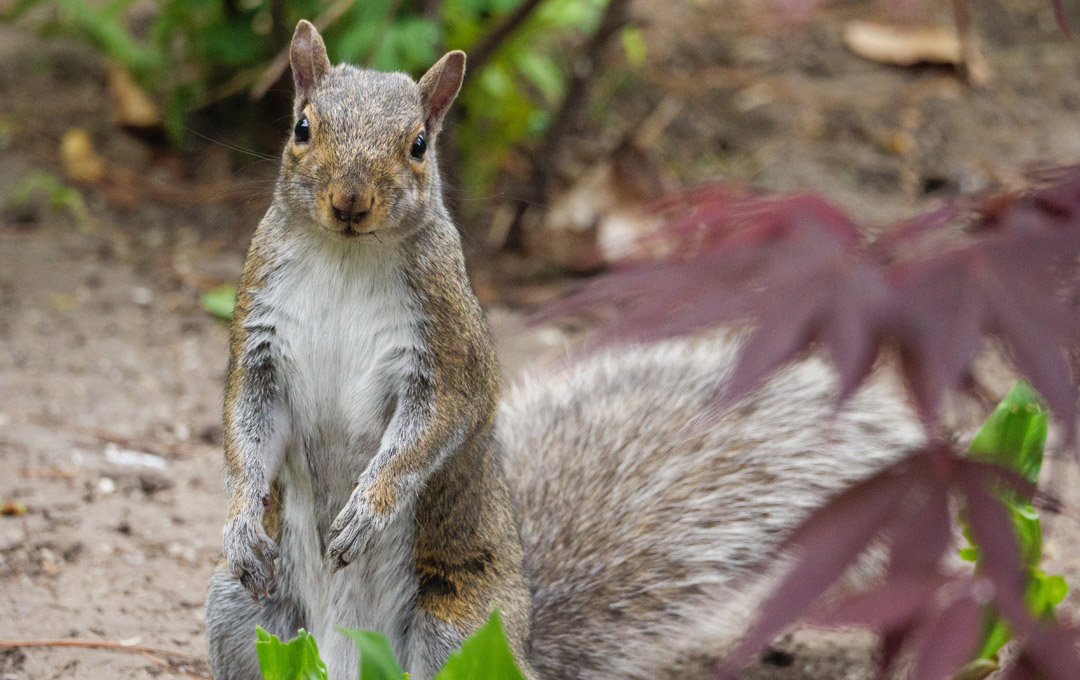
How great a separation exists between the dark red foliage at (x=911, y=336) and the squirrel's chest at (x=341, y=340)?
93cm

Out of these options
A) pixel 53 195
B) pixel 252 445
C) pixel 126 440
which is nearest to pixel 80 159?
pixel 53 195

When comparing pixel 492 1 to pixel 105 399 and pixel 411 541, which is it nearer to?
pixel 105 399

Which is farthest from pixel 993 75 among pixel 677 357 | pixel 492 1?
pixel 677 357

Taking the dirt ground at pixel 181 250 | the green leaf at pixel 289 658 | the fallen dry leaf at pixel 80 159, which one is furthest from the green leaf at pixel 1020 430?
the fallen dry leaf at pixel 80 159

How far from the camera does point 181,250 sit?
4195 millimetres

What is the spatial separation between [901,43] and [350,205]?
410cm

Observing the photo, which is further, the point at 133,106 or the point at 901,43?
the point at 901,43

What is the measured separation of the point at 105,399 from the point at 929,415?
9.58 feet

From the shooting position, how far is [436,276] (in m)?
1.90

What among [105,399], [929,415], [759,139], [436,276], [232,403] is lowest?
[105,399]

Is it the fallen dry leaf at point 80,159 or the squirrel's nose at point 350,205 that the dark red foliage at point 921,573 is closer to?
the squirrel's nose at point 350,205

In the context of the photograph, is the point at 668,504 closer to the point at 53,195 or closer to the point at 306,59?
the point at 306,59

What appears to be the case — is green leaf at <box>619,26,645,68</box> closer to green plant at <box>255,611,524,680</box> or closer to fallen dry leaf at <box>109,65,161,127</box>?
fallen dry leaf at <box>109,65,161,127</box>

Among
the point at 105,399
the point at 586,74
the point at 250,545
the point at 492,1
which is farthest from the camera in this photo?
the point at 586,74
